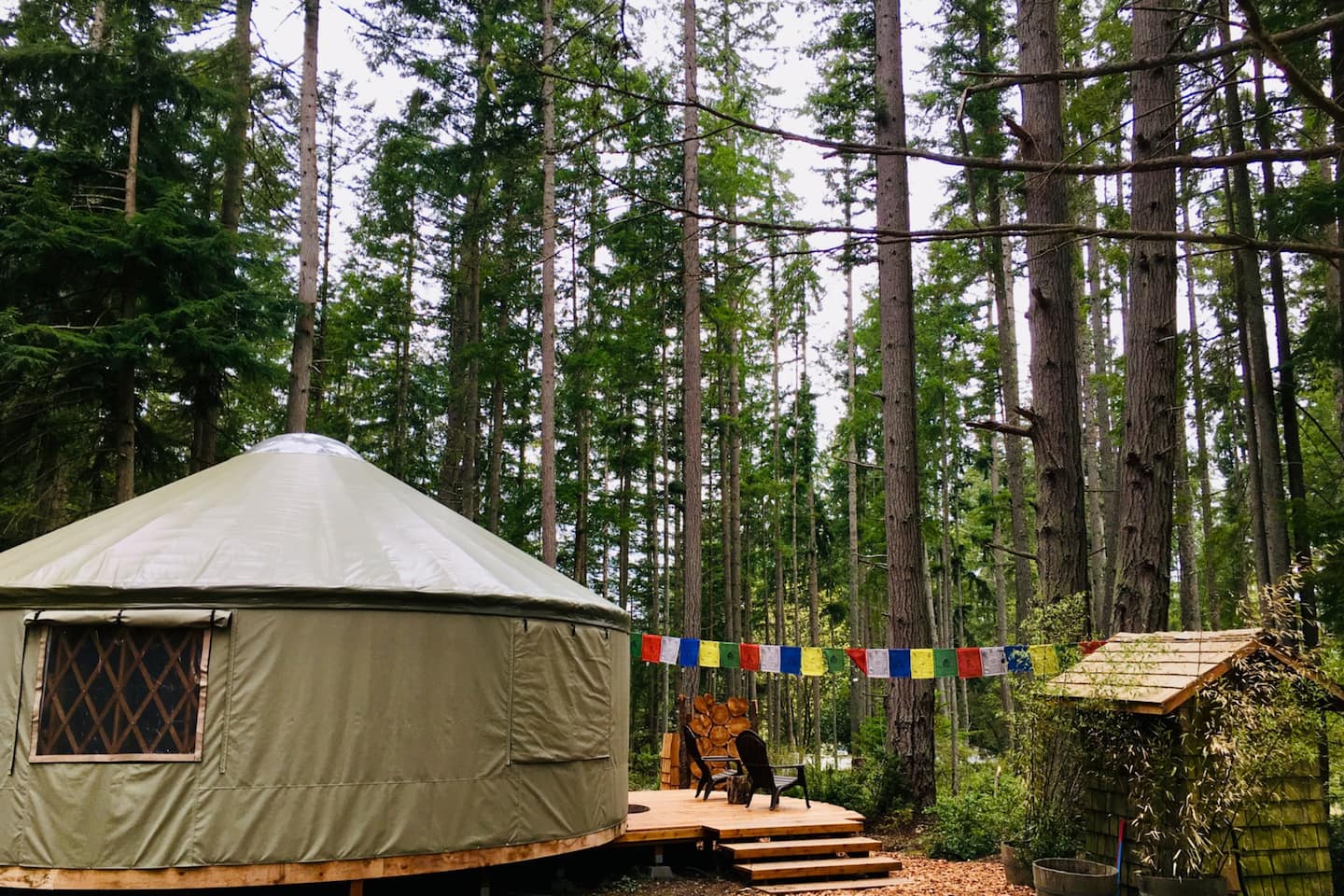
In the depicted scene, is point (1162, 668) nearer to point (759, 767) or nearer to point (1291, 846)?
point (1291, 846)

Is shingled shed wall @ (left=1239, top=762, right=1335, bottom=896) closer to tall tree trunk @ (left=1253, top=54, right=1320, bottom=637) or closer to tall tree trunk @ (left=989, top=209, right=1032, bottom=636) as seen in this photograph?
tall tree trunk @ (left=1253, top=54, right=1320, bottom=637)

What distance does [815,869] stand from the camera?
19.7 feet

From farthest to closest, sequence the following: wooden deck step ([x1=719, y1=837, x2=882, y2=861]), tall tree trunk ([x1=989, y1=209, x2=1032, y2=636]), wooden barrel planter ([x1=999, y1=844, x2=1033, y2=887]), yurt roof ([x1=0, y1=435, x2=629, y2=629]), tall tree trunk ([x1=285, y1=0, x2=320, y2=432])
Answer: tall tree trunk ([x1=989, y1=209, x2=1032, y2=636])
tall tree trunk ([x1=285, y1=0, x2=320, y2=432])
wooden deck step ([x1=719, y1=837, x2=882, y2=861])
wooden barrel planter ([x1=999, y1=844, x2=1033, y2=887])
yurt roof ([x1=0, y1=435, x2=629, y2=629])

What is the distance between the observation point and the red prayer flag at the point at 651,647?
7910 millimetres

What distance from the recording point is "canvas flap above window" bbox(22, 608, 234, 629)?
471 centimetres

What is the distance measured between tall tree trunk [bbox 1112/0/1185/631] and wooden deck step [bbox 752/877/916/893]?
2.13m

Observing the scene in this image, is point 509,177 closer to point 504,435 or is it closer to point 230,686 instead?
point 504,435

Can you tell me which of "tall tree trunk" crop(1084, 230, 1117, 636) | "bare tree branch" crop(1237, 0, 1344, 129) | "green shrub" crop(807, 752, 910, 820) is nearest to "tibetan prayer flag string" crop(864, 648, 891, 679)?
A: "green shrub" crop(807, 752, 910, 820)

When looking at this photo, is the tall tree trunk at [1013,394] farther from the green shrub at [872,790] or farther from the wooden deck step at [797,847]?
the wooden deck step at [797,847]

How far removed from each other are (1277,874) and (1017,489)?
8301mm

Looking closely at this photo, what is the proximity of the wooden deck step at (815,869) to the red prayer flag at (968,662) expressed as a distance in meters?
1.55

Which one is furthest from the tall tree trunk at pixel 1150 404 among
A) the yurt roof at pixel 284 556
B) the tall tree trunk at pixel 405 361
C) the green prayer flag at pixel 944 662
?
the tall tree trunk at pixel 405 361

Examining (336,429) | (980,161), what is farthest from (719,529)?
(980,161)

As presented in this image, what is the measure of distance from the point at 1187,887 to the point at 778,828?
2673mm
